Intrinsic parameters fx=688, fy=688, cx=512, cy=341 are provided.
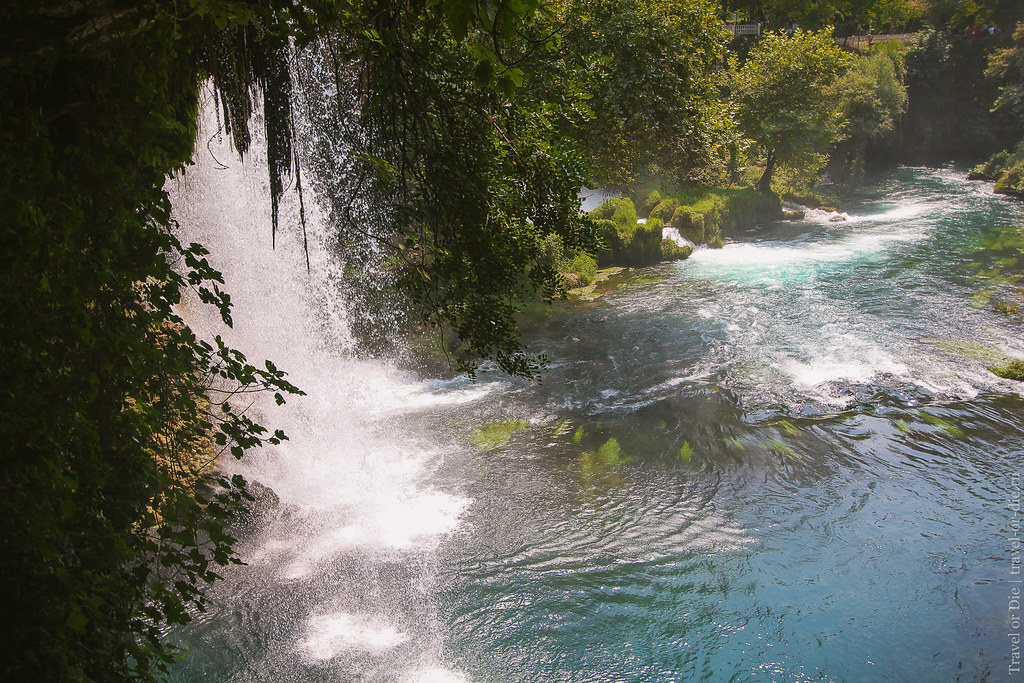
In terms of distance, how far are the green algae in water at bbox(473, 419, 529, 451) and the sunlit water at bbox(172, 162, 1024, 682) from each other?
1.9 inches

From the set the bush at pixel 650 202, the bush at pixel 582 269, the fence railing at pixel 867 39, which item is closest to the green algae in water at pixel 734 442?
the bush at pixel 582 269

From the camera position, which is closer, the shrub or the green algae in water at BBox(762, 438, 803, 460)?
the green algae in water at BBox(762, 438, 803, 460)

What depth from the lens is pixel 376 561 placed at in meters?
7.95

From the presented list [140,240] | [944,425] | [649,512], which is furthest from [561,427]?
[140,240]

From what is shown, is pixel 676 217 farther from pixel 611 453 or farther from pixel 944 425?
pixel 611 453

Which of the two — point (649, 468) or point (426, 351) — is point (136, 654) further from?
point (426, 351)

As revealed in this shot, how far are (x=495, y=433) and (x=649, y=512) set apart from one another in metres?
3.04

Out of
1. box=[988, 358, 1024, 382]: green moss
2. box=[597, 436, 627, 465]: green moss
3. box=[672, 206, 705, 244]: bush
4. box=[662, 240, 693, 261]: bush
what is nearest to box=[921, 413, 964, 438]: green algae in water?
box=[988, 358, 1024, 382]: green moss

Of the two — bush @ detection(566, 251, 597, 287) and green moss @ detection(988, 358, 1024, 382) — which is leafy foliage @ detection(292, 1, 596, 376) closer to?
green moss @ detection(988, 358, 1024, 382)

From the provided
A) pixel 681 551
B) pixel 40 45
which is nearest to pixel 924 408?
pixel 681 551

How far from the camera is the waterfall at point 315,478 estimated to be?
669 cm

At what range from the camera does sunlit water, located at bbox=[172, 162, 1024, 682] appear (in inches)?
261

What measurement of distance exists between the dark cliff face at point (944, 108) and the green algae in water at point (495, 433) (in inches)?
1182

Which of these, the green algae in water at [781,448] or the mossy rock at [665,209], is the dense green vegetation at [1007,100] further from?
the green algae in water at [781,448]
